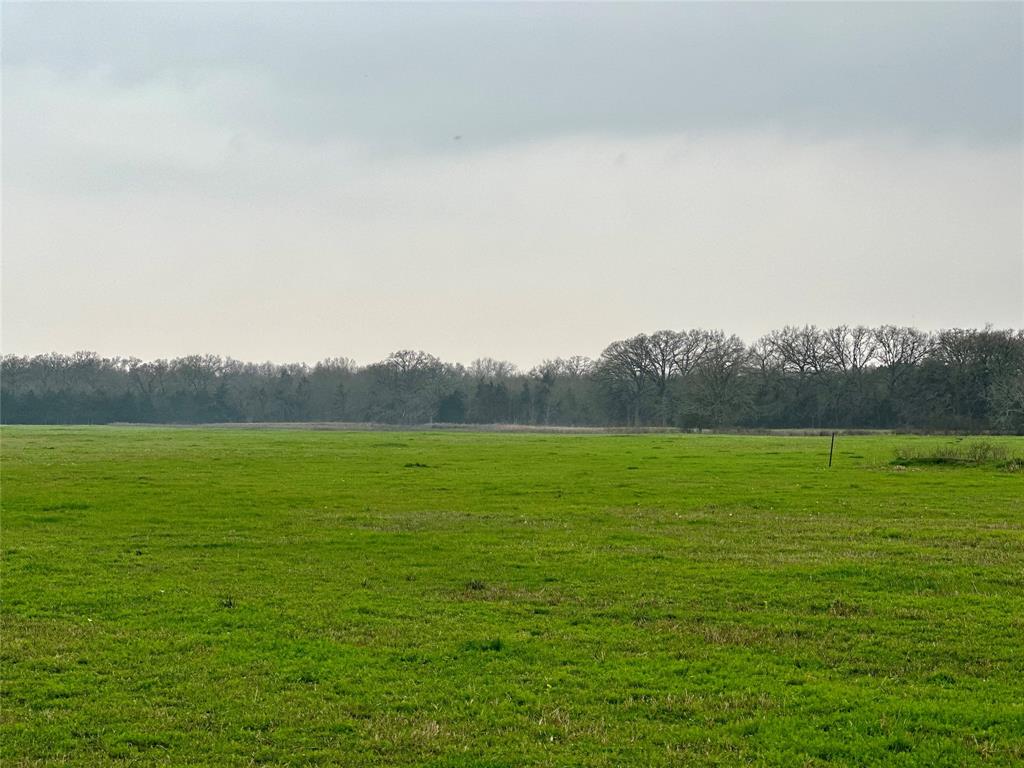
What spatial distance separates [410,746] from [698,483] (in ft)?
103

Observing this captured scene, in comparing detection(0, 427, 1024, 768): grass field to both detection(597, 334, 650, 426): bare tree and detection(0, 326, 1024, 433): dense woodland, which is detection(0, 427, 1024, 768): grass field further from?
detection(597, 334, 650, 426): bare tree

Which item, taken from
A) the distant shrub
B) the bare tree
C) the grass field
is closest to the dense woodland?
the bare tree

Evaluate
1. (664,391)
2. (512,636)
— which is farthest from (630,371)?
(512,636)

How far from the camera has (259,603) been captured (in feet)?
50.6

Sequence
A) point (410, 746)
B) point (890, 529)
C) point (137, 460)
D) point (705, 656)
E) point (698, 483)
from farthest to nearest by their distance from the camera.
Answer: point (137, 460) < point (698, 483) < point (890, 529) < point (705, 656) < point (410, 746)

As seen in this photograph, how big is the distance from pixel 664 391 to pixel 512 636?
472 ft

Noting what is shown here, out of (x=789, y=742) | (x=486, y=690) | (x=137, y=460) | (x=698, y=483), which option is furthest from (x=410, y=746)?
(x=137, y=460)

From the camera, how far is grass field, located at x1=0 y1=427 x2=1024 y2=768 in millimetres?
9352

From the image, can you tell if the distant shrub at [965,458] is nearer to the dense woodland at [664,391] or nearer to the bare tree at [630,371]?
the dense woodland at [664,391]

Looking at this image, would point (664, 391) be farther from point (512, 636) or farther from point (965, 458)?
point (512, 636)

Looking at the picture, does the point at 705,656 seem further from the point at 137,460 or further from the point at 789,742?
the point at 137,460

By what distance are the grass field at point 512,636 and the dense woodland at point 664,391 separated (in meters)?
108

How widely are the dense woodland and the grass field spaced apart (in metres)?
108

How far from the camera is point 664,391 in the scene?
15450 centimetres
